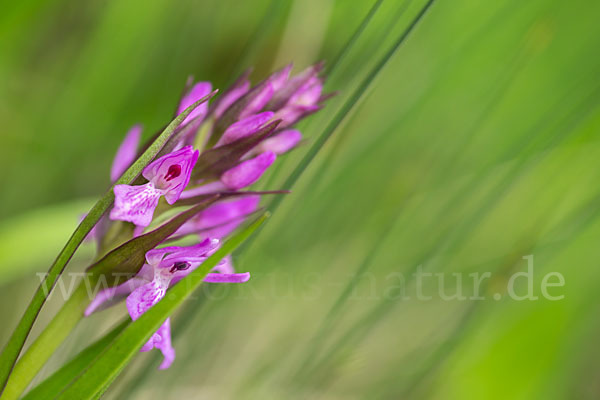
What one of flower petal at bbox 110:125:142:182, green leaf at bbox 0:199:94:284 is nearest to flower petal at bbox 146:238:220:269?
flower petal at bbox 110:125:142:182

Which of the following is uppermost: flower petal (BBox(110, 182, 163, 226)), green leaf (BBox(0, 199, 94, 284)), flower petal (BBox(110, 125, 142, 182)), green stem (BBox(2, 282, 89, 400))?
green leaf (BBox(0, 199, 94, 284))

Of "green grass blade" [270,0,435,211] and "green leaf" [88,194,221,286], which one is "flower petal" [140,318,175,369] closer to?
"green leaf" [88,194,221,286]

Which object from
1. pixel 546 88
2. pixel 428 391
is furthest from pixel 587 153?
pixel 428 391

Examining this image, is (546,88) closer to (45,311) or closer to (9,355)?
(45,311)

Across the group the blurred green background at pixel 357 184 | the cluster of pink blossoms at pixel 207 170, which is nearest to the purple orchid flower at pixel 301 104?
the cluster of pink blossoms at pixel 207 170

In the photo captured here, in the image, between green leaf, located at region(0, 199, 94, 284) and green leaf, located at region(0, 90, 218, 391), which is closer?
green leaf, located at region(0, 90, 218, 391)

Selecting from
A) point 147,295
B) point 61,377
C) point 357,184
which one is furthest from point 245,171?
point 357,184
